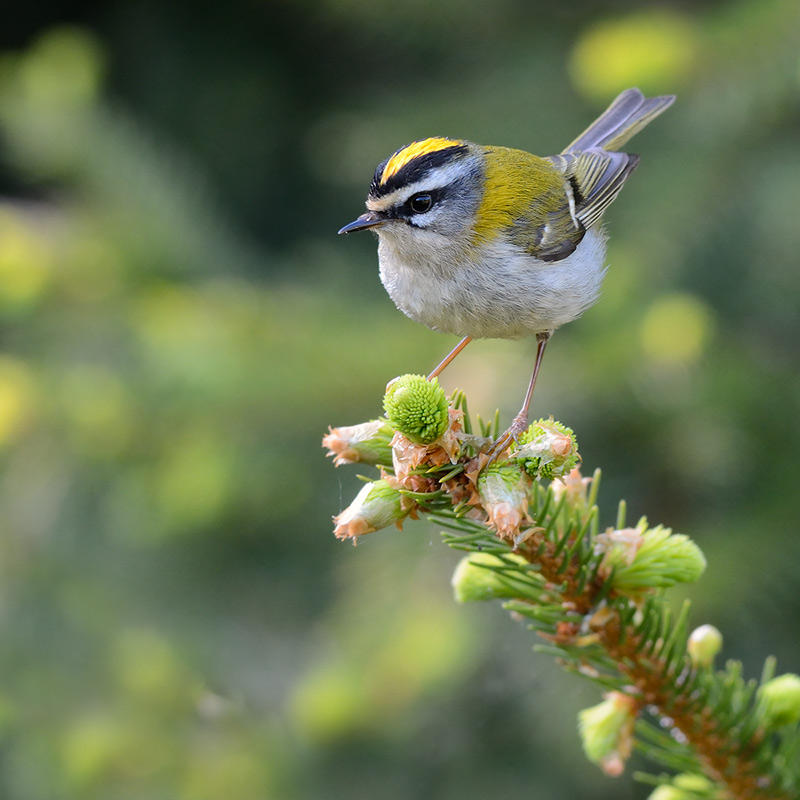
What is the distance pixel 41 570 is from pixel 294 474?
86cm

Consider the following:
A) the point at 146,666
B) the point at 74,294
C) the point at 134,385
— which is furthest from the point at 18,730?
the point at 74,294

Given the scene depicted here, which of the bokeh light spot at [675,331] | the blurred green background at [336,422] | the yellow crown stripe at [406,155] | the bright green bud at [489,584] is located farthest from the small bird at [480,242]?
the bright green bud at [489,584]

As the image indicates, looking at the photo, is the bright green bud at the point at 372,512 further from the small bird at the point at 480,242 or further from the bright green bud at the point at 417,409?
the small bird at the point at 480,242

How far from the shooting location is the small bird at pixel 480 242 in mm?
1675

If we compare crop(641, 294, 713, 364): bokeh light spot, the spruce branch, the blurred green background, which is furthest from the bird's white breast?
the spruce branch

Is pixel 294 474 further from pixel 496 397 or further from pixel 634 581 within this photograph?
pixel 634 581

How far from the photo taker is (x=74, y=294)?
259cm

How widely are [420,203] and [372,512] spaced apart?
3.22 ft

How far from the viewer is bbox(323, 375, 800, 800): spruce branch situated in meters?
1.01

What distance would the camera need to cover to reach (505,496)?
0.94 metres

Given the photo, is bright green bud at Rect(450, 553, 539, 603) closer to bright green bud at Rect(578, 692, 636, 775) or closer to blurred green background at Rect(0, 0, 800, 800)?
bright green bud at Rect(578, 692, 636, 775)

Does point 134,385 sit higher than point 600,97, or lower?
lower

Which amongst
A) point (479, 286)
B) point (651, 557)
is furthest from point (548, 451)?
point (479, 286)

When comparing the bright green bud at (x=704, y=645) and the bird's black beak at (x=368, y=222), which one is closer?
the bright green bud at (x=704, y=645)
